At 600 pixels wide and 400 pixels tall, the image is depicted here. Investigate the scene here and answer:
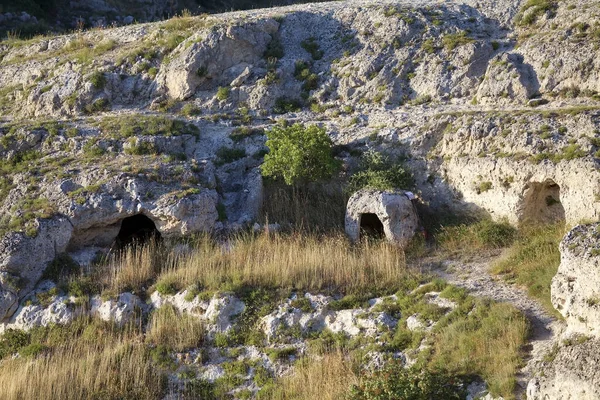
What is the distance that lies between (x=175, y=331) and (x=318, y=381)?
4014 millimetres

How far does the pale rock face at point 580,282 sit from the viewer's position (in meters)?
12.6

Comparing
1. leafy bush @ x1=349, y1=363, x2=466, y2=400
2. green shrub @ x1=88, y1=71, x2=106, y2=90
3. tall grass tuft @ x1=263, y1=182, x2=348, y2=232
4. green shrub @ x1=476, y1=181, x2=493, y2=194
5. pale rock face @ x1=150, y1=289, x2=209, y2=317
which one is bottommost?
leafy bush @ x1=349, y1=363, x2=466, y2=400

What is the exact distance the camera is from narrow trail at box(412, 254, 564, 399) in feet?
42.6

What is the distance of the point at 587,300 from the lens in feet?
41.9

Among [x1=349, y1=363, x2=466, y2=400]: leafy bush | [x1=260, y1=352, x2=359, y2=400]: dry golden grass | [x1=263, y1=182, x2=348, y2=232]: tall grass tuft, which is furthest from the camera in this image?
[x1=263, y1=182, x2=348, y2=232]: tall grass tuft

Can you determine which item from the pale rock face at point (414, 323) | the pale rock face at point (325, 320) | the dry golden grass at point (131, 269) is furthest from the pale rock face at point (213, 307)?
the pale rock face at point (414, 323)

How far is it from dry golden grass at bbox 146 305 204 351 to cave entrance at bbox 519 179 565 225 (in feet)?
29.5

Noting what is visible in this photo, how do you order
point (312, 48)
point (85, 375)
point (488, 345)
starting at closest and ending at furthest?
point (488, 345) → point (85, 375) → point (312, 48)

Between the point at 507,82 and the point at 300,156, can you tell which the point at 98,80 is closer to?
the point at 300,156

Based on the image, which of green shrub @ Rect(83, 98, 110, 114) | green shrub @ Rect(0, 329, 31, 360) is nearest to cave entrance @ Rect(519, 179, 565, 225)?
green shrub @ Rect(0, 329, 31, 360)

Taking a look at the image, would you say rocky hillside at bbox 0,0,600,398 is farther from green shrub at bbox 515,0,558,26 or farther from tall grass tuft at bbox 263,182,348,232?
tall grass tuft at bbox 263,182,348,232

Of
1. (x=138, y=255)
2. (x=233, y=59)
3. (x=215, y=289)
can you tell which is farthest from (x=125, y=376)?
(x=233, y=59)

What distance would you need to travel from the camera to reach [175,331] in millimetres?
16078

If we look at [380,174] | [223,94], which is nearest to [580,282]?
[380,174]
